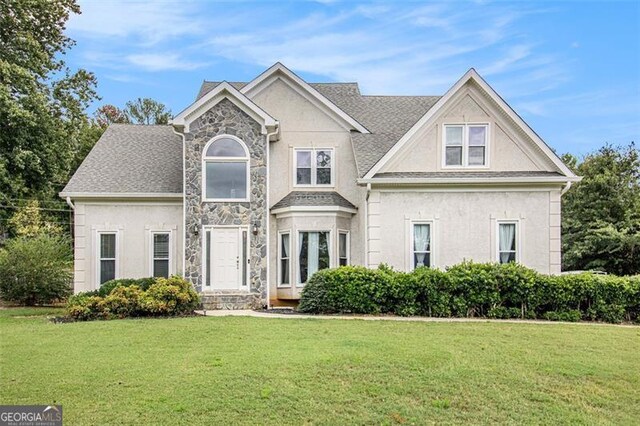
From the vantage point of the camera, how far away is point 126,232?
18.3m

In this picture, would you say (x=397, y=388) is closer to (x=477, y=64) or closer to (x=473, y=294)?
(x=473, y=294)

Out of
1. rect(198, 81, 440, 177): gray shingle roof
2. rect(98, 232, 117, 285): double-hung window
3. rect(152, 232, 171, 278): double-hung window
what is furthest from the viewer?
rect(198, 81, 440, 177): gray shingle roof

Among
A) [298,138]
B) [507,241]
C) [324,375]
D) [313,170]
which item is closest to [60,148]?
[298,138]

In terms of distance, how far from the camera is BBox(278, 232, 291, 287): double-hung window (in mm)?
18297

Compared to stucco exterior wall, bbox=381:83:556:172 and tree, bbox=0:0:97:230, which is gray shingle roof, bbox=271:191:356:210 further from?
tree, bbox=0:0:97:230

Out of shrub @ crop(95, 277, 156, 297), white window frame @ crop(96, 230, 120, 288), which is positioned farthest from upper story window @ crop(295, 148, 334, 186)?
white window frame @ crop(96, 230, 120, 288)

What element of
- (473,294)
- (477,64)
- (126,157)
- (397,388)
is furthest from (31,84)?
(397,388)

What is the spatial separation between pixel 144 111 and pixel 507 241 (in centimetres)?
4219

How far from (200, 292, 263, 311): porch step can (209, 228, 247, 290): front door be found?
0.82ft

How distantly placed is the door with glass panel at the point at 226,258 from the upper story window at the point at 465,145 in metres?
7.19

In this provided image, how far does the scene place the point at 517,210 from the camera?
17453 mm

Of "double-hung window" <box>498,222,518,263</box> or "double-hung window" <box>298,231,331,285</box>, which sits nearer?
"double-hung window" <box>498,222,518,263</box>

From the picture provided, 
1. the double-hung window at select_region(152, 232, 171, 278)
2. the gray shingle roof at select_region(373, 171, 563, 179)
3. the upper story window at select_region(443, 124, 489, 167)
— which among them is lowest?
the double-hung window at select_region(152, 232, 171, 278)

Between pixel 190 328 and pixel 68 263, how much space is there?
10692mm
